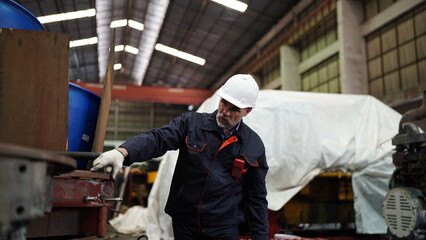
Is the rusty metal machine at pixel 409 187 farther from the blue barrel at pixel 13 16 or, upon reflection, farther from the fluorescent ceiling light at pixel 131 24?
the fluorescent ceiling light at pixel 131 24

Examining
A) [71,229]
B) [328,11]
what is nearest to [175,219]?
[71,229]

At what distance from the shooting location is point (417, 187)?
3809mm

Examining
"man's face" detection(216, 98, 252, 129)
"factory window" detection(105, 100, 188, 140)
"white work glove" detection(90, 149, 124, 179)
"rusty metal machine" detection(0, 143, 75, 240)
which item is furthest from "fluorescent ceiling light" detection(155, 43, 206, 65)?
"rusty metal machine" detection(0, 143, 75, 240)

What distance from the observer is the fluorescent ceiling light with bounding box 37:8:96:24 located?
14.9 ft

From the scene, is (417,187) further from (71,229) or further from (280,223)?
(71,229)

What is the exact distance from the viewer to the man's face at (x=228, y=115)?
261cm

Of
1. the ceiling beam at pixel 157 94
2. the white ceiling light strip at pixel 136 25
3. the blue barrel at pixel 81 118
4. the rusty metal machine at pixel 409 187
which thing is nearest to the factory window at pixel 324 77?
the ceiling beam at pixel 157 94

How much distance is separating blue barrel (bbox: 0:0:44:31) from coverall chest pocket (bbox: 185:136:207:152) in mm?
1296

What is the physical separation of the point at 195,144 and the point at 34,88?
40.7 inches

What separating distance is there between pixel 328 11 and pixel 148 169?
675 cm

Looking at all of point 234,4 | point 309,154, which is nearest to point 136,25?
point 234,4

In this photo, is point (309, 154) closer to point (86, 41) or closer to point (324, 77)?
point (86, 41)

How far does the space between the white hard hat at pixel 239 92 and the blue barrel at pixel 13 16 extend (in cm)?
136

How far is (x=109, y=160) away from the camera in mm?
1986
